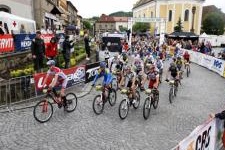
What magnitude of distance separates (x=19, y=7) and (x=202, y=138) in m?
24.6

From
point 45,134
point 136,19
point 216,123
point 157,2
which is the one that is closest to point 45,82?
point 45,134

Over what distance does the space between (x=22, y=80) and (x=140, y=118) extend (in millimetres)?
4717

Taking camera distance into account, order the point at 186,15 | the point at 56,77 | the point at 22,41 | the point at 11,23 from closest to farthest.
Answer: the point at 56,77, the point at 22,41, the point at 11,23, the point at 186,15

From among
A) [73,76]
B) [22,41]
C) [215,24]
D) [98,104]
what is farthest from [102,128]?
[215,24]

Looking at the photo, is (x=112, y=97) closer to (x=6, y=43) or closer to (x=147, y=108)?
(x=147, y=108)

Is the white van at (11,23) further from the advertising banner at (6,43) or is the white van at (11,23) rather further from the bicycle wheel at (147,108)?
the bicycle wheel at (147,108)

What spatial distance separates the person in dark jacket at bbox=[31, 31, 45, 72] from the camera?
14.0 m

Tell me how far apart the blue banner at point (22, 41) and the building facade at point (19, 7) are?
8.54m

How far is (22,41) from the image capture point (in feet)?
56.9

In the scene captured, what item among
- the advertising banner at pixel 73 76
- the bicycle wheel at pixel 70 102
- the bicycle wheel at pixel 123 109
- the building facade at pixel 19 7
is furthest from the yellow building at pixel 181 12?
the bicycle wheel at pixel 123 109

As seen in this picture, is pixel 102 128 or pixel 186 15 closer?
pixel 102 128

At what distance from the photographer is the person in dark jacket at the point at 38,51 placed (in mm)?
14023

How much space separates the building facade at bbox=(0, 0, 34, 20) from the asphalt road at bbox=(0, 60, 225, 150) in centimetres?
1573

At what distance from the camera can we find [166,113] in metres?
11.7
